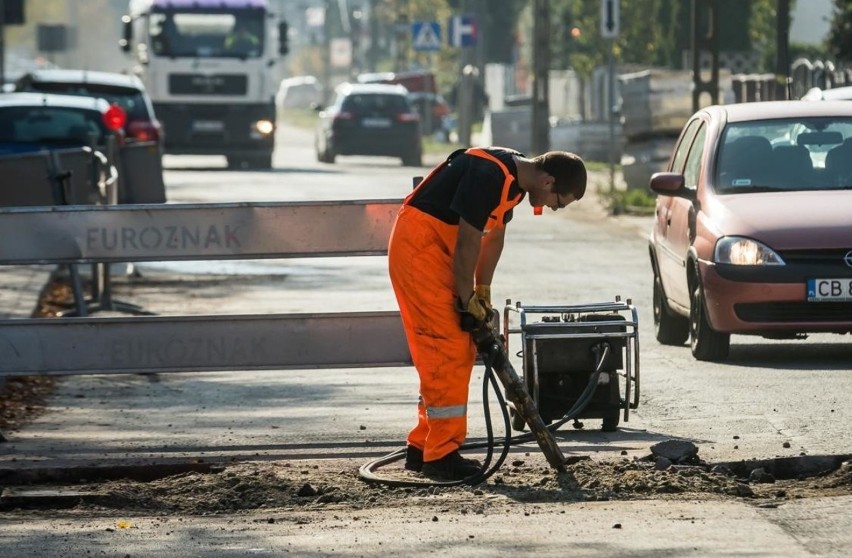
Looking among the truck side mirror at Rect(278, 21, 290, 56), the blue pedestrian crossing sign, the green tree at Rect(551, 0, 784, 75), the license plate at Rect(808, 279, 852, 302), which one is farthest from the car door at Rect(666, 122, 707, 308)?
the blue pedestrian crossing sign

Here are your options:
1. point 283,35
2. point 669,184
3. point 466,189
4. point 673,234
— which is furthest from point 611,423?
point 283,35

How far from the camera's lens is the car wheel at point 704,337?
12164 millimetres

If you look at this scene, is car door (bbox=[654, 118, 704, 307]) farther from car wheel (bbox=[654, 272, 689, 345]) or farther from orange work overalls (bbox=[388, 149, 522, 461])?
orange work overalls (bbox=[388, 149, 522, 461])

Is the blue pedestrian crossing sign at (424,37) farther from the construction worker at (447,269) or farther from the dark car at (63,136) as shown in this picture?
the construction worker at (447,269)

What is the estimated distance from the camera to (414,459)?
8.40 meters

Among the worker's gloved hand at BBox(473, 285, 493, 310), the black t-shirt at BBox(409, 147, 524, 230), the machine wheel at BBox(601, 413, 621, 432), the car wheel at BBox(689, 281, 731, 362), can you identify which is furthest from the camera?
the car wheel at BBox(689, 281, 731, 362)

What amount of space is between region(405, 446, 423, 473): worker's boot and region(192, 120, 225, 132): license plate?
3130cm

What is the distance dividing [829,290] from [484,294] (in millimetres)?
3857

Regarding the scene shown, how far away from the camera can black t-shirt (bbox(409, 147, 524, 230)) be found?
7938 millimetres

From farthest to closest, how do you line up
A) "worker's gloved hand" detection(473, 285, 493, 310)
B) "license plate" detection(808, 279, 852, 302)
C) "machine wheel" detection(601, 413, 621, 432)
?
"license plate" detection(808, 279, 852, 302), "machine wheel" detection(601, 413, 621, 432), "worker's gloved hand" detection(473, 285, 493, 310)

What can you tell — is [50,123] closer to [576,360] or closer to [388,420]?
[388,420]

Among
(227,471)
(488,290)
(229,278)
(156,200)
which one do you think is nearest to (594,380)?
(488,290)

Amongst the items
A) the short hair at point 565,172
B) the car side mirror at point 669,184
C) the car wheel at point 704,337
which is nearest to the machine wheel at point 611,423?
the short hair at point 565,172

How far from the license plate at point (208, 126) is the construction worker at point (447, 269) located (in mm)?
31367
